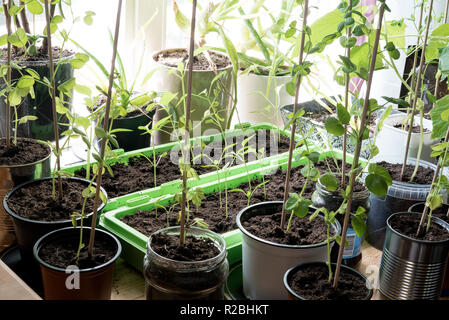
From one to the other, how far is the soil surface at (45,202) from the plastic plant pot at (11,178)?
2cm

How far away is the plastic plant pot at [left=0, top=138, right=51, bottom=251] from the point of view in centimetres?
95

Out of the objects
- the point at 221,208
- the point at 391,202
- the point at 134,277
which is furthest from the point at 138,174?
the point at 391,202

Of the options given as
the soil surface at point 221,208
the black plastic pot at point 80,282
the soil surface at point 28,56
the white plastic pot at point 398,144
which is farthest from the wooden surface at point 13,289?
the white plastic pot at point 398,144

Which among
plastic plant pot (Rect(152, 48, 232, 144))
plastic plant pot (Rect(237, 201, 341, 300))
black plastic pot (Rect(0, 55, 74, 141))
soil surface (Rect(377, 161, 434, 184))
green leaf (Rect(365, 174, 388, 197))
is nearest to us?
green leaf (Rect(365, 174, 388, 197))

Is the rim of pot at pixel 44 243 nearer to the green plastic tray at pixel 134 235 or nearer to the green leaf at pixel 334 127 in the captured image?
the green plastic tray at pixel 134 235

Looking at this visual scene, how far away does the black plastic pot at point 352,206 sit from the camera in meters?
0.95

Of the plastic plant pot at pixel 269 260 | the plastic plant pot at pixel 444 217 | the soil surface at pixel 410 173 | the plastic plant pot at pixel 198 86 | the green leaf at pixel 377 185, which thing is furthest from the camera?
the plastic plant pot at pixel 198 86

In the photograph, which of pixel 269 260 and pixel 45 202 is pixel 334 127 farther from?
pixel 45 202

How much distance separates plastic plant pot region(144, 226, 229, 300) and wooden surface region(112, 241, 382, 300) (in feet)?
0.44

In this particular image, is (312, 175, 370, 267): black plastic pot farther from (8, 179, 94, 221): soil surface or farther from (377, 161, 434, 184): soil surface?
(8, 179, 94, 221): soil surface

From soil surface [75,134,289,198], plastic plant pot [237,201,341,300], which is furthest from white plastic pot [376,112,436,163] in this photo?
plastic plant pot [237,201,341,300]

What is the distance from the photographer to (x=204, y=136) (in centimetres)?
135
